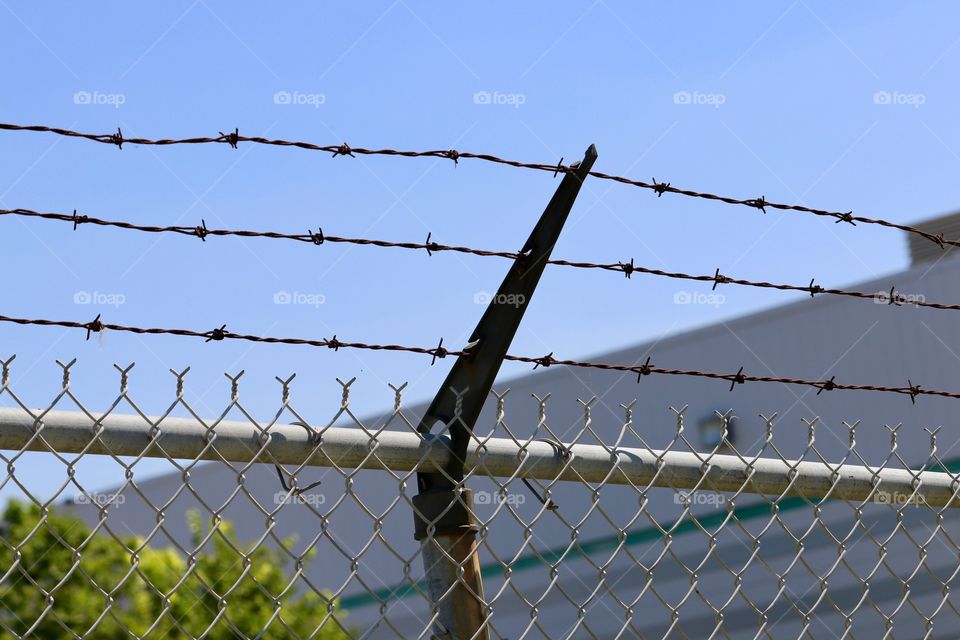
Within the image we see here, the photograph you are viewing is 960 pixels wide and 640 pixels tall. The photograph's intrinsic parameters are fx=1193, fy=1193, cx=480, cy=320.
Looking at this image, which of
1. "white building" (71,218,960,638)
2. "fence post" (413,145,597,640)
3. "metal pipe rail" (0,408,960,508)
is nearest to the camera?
"metal pipe rail" (0,408,960,508)

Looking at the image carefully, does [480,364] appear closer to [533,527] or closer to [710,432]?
[533,527]

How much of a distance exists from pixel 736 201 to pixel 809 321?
1370cm

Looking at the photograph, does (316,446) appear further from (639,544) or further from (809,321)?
(639,544)

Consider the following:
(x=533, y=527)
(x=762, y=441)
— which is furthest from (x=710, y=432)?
(x=533, y=527)

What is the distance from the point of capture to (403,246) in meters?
2.72

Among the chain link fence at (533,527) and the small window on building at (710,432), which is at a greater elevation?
the small window on building at (710,432)

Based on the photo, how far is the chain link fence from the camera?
2371 millimetres

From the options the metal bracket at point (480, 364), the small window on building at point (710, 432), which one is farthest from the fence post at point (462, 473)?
the small window on building at point (710, 432)

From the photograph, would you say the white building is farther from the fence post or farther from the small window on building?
the fence post

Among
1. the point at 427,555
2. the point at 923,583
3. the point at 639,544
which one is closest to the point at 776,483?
the point at 427,555

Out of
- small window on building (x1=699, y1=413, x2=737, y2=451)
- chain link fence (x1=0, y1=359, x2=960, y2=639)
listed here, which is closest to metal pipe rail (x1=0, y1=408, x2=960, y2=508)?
chain link fence (x1=0, y1=359, x2=960, y2=639)

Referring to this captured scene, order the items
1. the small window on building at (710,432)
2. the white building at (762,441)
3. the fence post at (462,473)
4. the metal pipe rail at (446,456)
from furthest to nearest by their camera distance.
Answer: the small window on building at (710,432), the white building at (762,441), the fence post at (462,473), the metal pipe rail at (446,456)

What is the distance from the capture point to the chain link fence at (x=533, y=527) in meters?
2.37

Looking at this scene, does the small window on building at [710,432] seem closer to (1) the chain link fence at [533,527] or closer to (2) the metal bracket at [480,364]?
(1) the chain link fence at [533,527]
